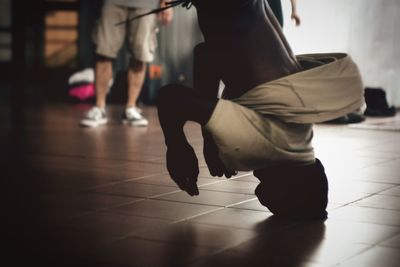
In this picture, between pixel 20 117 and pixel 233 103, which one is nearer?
pixel 233 103

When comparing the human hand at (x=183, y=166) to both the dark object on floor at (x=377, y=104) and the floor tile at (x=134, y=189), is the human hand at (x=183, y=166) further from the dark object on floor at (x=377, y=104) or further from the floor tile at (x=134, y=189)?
the dark object on floor at (x=377, y=104)

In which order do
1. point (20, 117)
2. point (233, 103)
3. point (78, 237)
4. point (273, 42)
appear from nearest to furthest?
point (78, 237)
point (233, 103)
point (273, 42)
point (20, 117)

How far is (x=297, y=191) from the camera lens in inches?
101

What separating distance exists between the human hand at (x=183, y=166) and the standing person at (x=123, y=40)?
10.9ft

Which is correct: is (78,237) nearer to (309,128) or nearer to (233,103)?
(233,103)

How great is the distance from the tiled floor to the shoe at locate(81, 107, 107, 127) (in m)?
1.26

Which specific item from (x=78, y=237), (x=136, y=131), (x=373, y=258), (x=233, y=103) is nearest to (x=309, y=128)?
(x=233, y=103)

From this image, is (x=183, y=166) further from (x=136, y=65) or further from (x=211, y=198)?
(x=136, y=65)

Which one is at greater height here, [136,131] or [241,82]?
[241,82]

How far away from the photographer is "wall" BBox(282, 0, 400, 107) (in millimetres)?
7547

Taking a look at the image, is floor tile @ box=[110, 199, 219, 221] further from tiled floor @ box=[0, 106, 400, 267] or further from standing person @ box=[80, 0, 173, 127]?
standing person @ box=[80, 0, 173, 127]

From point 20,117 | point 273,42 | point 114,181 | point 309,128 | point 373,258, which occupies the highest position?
point 273,42

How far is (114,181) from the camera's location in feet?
10.7

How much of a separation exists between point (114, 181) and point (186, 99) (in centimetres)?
92
